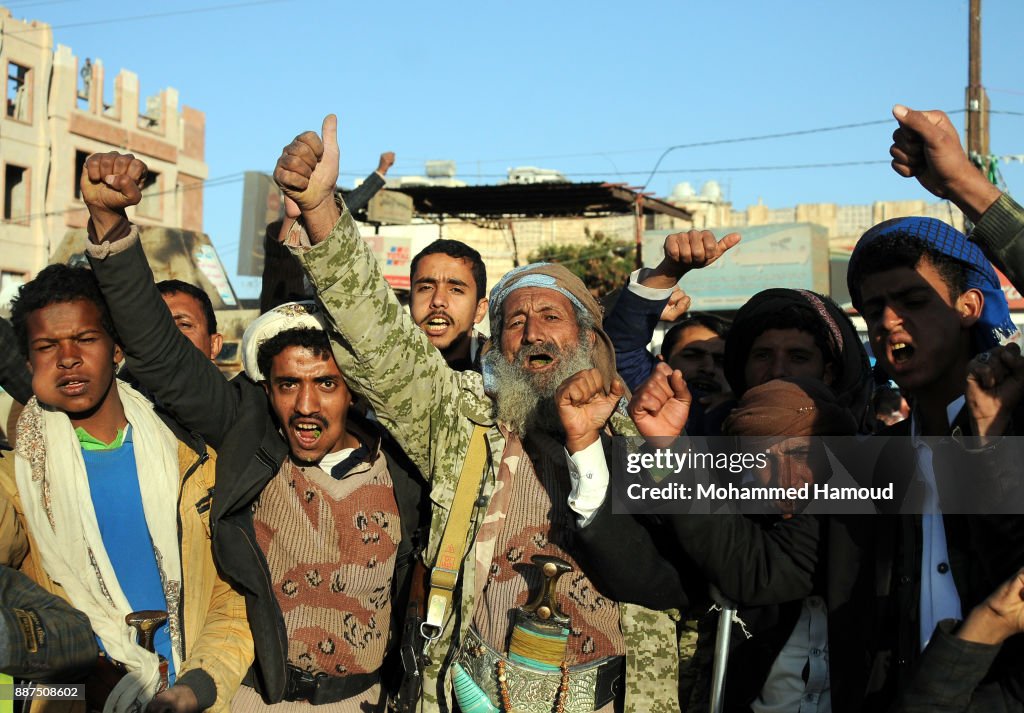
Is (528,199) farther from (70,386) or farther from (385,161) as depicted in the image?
(70,386)

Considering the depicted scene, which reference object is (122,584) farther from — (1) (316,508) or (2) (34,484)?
(1) (316,508)

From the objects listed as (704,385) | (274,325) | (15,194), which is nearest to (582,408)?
(274,325)

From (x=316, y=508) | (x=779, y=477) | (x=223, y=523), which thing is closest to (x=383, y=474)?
(x=316, y=508)

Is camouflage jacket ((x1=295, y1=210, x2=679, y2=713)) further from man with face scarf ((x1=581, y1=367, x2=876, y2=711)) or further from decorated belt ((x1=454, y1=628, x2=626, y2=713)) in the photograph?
man with face scarf ((x1=581, y1=367, x2=876, y2=711))

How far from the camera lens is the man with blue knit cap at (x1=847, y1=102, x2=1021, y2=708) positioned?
2.26m

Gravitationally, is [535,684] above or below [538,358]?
below

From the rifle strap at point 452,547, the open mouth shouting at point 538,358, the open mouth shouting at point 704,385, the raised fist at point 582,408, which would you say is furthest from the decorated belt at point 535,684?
the open mouth shouting at point 704,385

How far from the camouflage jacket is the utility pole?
49.4 ft

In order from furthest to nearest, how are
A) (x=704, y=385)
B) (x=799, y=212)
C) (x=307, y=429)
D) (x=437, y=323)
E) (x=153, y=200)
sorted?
(x=799, y=212)
(x=153, y=200)
(x=704, y=385)
(x=437, y=323)
(x=307, y=429)

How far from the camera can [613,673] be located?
291cm

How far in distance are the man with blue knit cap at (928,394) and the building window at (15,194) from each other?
31243 mm

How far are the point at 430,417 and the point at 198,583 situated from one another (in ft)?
2.96

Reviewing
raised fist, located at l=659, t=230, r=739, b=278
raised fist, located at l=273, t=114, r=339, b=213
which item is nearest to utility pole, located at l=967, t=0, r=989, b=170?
raised fist, located at l=659, t=230, r=739, b=278

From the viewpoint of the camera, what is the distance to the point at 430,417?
3.08 m
